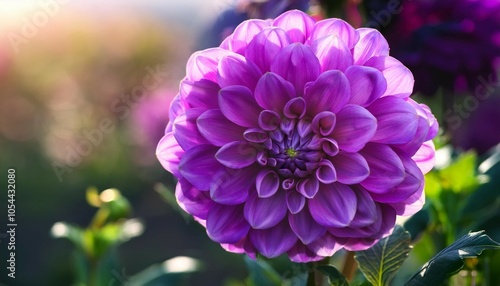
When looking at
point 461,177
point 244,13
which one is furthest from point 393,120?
point 244,13

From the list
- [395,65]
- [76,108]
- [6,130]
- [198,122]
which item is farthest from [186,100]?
[6,130]

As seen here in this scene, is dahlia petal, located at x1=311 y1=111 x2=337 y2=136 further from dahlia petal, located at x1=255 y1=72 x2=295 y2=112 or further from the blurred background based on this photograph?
the blurred background

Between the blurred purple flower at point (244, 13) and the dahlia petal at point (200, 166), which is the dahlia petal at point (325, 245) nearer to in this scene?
the dahlia petal at point (200, 166)

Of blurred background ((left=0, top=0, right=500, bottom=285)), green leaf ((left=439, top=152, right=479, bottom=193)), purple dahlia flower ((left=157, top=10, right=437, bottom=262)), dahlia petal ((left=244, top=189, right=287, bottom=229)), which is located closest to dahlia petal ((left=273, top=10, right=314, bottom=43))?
purple dahlia flower ((left=157, top=10, right=437, bottom=262))

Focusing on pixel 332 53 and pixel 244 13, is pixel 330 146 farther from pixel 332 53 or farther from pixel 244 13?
pixel 244 13

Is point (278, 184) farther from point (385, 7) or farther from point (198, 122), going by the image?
point (385, 7)

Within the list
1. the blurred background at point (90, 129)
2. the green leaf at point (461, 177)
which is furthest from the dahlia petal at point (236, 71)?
the blurred background at point (90, 129)
